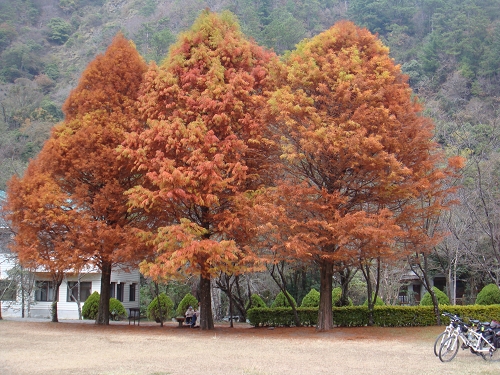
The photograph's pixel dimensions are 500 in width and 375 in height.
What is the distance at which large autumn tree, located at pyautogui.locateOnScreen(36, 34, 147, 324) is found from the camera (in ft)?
65.1

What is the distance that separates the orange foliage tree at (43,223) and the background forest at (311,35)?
15.6 m

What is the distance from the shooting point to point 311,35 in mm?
62875

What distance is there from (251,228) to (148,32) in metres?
58.3

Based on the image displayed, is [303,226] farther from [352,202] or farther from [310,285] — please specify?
[310,285]

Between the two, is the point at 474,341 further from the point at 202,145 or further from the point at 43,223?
the point at 43,223

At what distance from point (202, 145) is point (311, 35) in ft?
159

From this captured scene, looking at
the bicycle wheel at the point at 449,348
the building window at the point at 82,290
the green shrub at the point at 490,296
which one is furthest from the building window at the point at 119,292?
the bicycle wheel at the point at 449,348

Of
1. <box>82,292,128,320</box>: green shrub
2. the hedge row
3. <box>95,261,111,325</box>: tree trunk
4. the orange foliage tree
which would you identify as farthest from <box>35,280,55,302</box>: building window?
the hedge row

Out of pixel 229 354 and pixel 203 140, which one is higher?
pixel 203 140

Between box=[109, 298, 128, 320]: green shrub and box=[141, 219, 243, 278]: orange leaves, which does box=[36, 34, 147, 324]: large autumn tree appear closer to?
box=[141, 219, 243, 278]: orange leaves

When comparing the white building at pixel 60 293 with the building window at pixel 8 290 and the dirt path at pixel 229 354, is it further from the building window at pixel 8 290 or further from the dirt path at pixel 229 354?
the dirt path at pixel 229 354

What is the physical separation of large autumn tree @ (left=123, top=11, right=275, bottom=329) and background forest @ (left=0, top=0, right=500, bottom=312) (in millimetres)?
11421

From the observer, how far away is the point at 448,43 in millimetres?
53219

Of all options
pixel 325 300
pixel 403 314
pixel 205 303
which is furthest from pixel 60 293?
pixel 403 314
